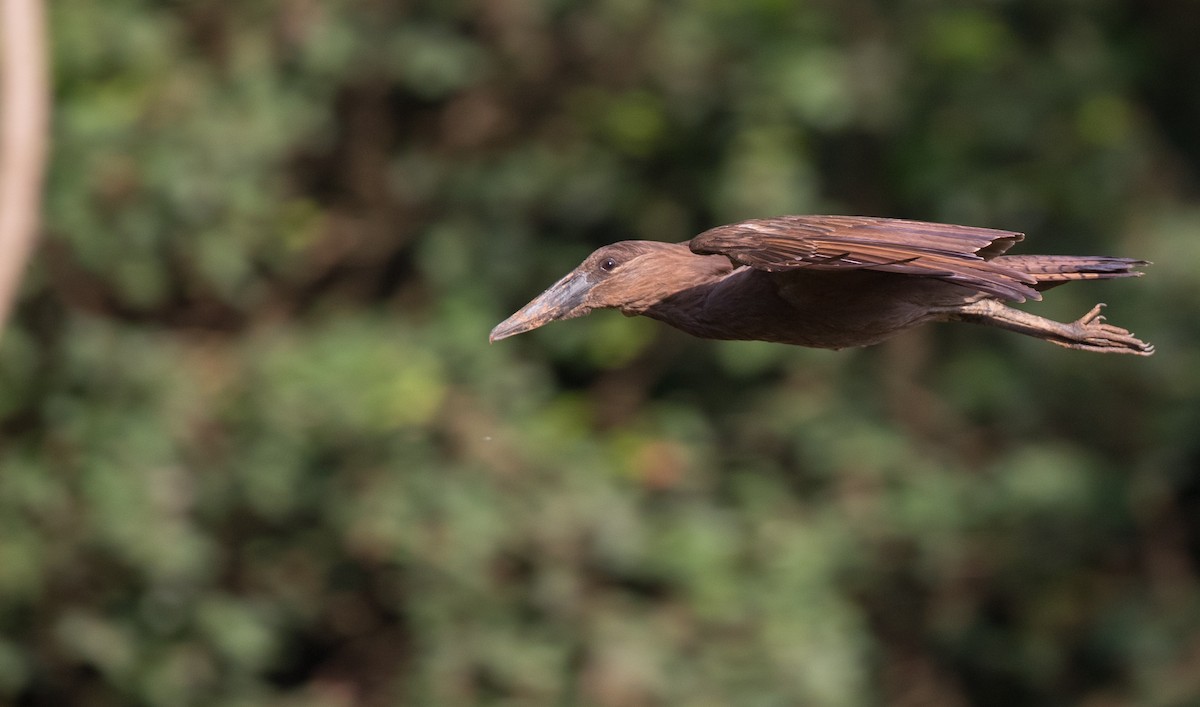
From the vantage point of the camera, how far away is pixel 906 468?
25.7 feet

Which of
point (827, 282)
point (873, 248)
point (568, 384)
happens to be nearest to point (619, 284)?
point (827, 282)

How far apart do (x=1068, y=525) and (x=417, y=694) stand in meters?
2.86

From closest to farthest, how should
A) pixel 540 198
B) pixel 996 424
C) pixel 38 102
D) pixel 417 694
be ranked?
pixel 38 102 < pixel 417 694 < pixel 540 198 < pixel 996 424

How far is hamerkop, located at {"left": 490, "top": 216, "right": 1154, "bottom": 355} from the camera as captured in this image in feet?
11.7

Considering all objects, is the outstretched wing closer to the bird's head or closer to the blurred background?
the bird's head

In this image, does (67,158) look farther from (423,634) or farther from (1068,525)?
(1068,525)

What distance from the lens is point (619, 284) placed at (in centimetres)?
419

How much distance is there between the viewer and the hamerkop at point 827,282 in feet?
11.7

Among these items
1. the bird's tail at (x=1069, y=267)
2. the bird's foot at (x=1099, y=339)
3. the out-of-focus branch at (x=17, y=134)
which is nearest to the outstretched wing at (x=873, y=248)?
the bird's tail at (x=1069, y=267)

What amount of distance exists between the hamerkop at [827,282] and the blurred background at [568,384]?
2.77 metres

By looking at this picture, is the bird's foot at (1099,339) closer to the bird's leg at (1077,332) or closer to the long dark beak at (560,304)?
the bird's leg at (1077,332)

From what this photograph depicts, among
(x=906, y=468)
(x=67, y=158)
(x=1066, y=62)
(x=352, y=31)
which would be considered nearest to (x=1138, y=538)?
(x=906, y=468)

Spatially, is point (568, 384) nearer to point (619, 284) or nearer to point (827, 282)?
point (619, 284)

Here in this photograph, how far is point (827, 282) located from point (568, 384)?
13.7ft
